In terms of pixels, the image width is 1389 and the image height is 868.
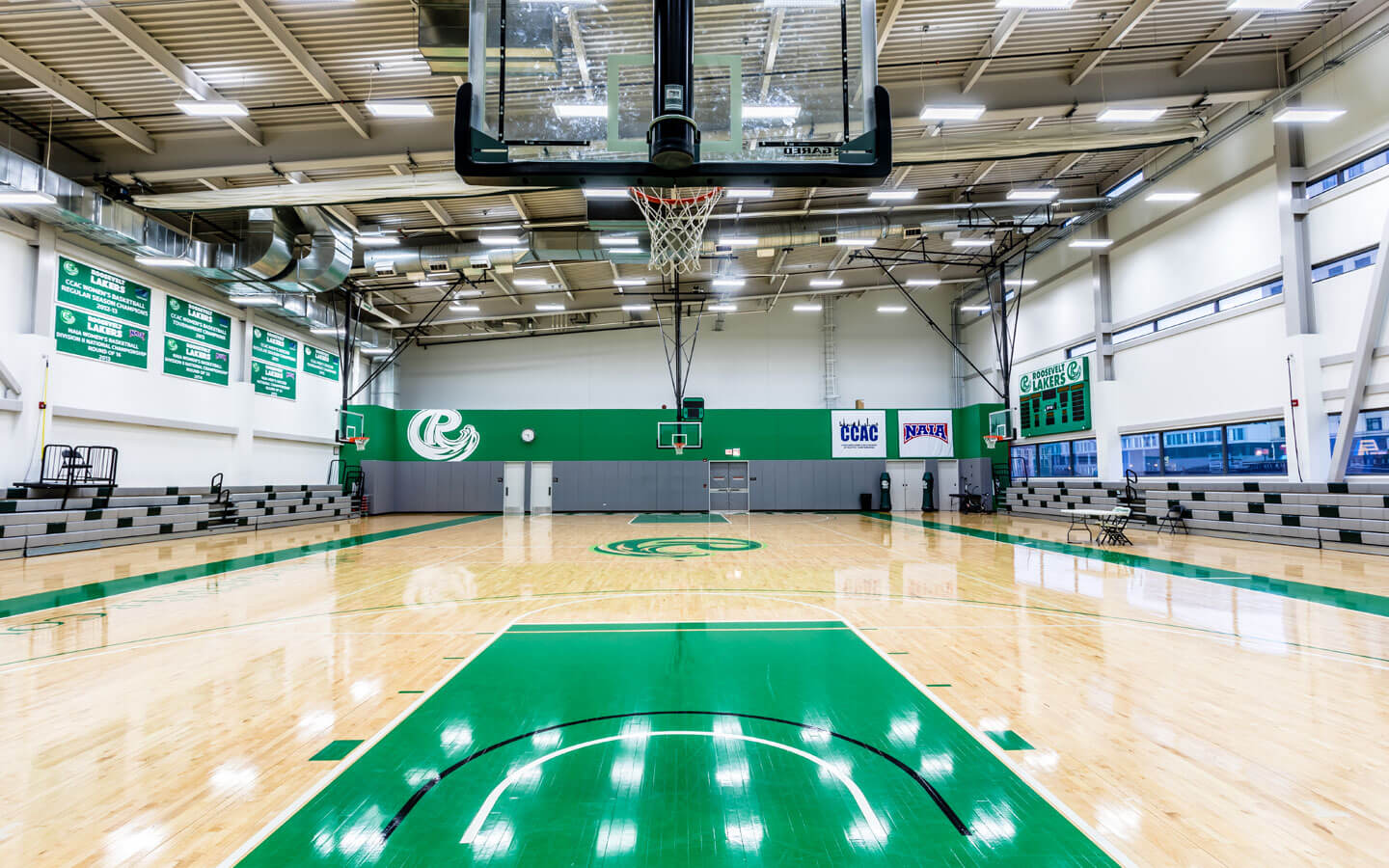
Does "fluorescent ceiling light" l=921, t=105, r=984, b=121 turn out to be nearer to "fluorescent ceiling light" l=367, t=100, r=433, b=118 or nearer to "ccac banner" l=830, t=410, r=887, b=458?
"fluorescent ceiling light" l=367, t=100, r=433, b=118

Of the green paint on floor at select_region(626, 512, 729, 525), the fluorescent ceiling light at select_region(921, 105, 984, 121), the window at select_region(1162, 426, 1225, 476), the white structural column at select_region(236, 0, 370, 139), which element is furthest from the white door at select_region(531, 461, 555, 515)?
the window at select_region(1162, 426, 1225, 476)

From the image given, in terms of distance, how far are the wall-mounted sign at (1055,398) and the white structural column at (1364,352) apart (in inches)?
216

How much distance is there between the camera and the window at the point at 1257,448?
10.0m

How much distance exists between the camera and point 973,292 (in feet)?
62.3

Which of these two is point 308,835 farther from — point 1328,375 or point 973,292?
point 973,292

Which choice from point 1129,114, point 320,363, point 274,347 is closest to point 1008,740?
point 1129,114

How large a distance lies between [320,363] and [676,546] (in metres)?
12.0

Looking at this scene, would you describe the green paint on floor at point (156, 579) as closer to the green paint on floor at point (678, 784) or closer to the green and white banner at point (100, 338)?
the green and white banner at point (100, 338)

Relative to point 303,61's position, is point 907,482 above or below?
below

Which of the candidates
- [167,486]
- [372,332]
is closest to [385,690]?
[167,486]

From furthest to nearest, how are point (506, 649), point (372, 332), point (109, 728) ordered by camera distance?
Answer: point (372, 332) < point (506, 649) < point (109, 728)

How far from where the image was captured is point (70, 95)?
8.00 meters

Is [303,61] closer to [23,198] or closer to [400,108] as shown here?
[400,108]

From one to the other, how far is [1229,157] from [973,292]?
8435 millimetres
